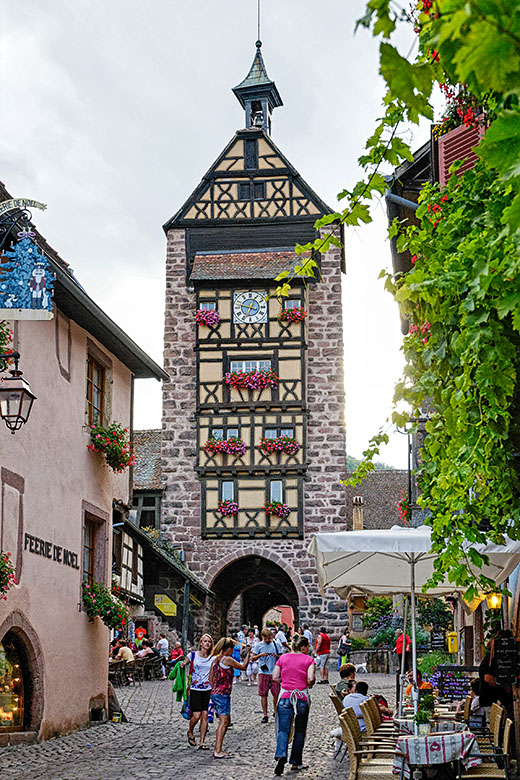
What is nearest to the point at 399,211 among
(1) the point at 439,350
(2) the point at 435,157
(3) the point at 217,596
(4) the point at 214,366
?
(2) the point at 435,157

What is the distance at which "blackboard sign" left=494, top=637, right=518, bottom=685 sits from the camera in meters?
9.46

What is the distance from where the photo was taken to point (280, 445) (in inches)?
1041

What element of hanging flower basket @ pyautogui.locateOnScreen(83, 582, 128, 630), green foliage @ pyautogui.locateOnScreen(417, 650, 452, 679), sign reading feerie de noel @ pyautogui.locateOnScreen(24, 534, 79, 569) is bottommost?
green foliage @ pyautogui.locateOnScreen(417, 650, 452, 679)

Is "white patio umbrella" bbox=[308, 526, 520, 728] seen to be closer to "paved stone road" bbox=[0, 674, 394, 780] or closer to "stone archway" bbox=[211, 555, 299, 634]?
"paved stone road" bbox=[0, 674, 394, 780]

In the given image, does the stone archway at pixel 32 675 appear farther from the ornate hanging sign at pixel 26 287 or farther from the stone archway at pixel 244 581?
the stone archway at pixel 244 581

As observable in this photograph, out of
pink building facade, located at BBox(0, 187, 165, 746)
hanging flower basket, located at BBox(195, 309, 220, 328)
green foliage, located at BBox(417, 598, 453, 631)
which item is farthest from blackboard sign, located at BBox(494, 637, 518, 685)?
green foliage, located at BBox(417, 598, 453, 631)

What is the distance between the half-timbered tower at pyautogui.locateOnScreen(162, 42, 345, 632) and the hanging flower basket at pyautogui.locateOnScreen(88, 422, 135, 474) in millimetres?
12871

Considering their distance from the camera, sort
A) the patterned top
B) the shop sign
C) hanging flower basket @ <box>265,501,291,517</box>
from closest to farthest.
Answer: the patterned top, the shop sign, hanging flower basket @ <box>265,501,291,517</box>

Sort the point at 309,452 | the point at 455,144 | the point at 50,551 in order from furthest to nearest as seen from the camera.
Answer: the point at 309,452, the point at 50,551, the point at 455,144

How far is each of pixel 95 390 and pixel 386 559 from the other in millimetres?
5043

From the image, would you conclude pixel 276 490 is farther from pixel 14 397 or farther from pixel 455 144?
pixel 455 144

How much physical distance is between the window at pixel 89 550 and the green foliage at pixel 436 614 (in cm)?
2132

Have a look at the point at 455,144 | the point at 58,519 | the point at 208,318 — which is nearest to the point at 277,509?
the point at 208,318

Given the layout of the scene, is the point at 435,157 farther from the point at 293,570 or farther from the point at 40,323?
the point at 293,570
